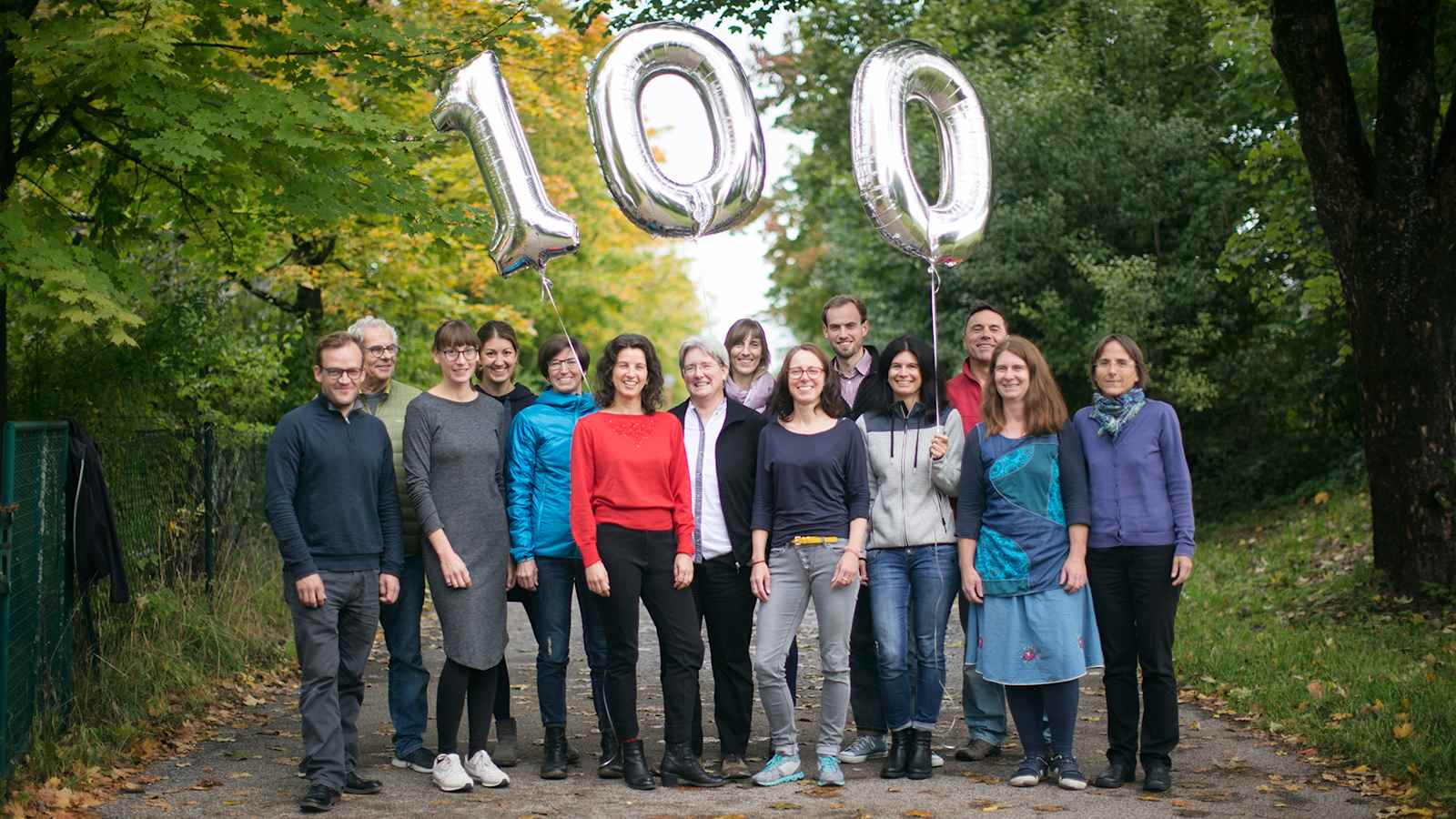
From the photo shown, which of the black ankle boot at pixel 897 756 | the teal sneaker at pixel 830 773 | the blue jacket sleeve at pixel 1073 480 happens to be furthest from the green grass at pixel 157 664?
the blue jacket sleeve at pixel 1073 480

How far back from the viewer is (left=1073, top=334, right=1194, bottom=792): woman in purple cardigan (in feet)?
21.1

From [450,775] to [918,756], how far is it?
214 centimetres

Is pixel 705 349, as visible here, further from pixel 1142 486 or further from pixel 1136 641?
pixel 1136 641

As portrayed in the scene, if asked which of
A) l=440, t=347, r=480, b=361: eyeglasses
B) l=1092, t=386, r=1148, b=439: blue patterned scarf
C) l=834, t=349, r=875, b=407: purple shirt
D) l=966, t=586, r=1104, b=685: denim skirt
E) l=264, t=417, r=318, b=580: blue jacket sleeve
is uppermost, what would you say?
l=440, t=347, r=480, b=361: eyeglasses

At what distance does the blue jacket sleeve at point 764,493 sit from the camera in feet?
22.0

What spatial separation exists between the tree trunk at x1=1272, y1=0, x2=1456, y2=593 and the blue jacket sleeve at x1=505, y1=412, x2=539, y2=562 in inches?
267

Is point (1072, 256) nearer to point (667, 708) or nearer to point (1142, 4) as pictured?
point (1142, 4)

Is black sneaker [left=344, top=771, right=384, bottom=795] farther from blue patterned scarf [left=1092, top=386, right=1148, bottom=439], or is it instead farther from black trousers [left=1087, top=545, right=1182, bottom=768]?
blue patterned scarf [left=1092, top=386, right=1148, bottom=439]

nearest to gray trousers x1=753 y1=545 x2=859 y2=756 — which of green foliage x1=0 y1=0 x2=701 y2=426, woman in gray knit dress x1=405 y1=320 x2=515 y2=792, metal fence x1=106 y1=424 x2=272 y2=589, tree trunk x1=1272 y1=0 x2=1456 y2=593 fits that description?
woman in gray knit dress x1=405 y1=320 x2=515 y2=792

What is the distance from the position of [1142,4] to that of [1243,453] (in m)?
6.37

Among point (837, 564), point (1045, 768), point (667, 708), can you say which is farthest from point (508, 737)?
point (1045, 768)

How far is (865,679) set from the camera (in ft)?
24.1

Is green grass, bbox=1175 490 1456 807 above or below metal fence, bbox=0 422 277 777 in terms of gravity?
below

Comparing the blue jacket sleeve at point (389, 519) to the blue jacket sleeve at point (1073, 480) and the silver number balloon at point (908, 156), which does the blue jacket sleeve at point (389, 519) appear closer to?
the silver number balloon at point (908, 156)
